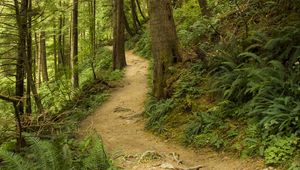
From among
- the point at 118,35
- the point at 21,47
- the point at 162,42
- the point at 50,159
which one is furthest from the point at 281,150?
the point at 118,35

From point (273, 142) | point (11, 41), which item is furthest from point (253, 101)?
point (11, 41)

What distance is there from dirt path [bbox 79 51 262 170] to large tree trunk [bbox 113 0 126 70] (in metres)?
2.08

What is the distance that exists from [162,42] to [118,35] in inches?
304

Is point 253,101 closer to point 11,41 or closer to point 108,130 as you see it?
point 108,130

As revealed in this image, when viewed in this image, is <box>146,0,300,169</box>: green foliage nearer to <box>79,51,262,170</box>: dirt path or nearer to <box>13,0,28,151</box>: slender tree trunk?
<box>79,51,262,170</box>: dirt path

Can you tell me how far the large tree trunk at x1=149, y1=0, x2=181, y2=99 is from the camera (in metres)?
11.0

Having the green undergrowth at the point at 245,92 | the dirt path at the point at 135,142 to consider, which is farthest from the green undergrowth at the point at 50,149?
the green undergrowth at the point at 245,92

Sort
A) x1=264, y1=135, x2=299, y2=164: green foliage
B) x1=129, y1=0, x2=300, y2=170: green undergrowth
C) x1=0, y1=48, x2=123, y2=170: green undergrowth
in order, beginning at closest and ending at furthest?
x1=0, y1=48, x2=123, y2=170: green undergrowth → x1=264, y1=135, x2=299, y2=164: green foliage → x1=129, y1=0, x2=300, y2=170: green undergrowth

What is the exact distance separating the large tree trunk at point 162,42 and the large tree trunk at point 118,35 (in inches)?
291

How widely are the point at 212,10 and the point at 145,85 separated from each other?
15.5 feet

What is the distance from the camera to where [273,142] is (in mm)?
6371

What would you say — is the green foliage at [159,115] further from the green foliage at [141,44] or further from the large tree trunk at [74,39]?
the green foliage at [141,44]

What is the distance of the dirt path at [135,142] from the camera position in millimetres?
7004

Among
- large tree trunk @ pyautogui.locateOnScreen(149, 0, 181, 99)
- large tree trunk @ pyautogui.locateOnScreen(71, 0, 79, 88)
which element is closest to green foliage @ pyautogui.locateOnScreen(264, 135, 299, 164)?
large tree trunk @ pyautogui.locateOnScreen(149, 0, 181, 99)
